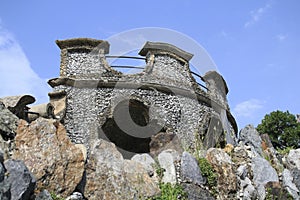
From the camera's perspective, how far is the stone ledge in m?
14.6

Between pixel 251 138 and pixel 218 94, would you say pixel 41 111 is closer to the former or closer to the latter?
pixel 251 138

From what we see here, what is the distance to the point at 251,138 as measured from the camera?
10.4 m

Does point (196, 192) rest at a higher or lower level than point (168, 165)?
lower

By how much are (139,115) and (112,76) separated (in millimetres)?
2030

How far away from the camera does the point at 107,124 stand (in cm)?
1392

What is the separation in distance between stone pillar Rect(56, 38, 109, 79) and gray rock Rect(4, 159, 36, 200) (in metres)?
8.69

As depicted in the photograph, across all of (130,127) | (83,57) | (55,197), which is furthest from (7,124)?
(130,127)

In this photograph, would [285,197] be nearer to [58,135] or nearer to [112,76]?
[58,135]

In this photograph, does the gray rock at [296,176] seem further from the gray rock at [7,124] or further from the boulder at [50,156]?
the gray rock at [7,124]

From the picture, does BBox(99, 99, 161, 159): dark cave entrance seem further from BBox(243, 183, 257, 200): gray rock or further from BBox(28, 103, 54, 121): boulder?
BBox(243, 183, 257, 200): gray rock

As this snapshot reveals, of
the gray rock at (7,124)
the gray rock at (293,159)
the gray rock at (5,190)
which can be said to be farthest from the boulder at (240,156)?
the gray rock at (5,190)

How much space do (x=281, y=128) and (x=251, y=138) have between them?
1575 centimetres

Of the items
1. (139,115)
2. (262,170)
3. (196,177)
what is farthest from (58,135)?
(139,115)

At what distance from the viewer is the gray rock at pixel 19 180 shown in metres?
4.97
